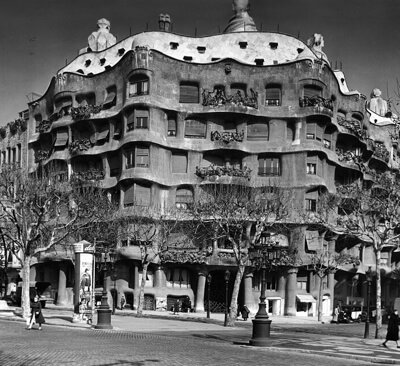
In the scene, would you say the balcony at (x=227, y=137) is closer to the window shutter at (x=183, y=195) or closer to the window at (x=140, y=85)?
the window shutter at (x=183, y=195)

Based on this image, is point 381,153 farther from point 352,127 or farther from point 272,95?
point 272,95

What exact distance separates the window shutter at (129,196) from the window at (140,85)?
910 centimetres

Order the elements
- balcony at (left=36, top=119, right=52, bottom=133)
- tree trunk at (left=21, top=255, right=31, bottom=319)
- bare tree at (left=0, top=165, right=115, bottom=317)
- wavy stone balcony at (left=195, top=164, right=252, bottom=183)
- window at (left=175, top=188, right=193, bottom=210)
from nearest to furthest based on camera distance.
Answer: tree trunk at (left=21, top=255, right=31, bottom=319) < bare tree at (left=0, top=165, right=115, bottom=317) < wavy stone balcony at (left=195, top=164, right=252, bottom=183) < window at (left=175, top=188, right=193, bottom=210) < balcony at (left=36, top=119, right=52, bottom=133)

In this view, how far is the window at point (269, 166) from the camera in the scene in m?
64.8

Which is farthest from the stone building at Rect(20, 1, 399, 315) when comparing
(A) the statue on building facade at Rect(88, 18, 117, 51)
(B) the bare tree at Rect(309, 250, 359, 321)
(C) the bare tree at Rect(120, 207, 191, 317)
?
(A) the statue on building facade at Rect(88, 18, 117, 51)

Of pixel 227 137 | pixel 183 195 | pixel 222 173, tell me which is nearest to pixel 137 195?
pixel 183 195

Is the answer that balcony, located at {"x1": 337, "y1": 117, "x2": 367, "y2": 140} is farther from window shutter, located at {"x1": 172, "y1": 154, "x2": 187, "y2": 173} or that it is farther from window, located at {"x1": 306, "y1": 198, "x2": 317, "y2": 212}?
window shutter, located at {"x1": 172, "y1": 154, "x2": 187, "y2": 173}

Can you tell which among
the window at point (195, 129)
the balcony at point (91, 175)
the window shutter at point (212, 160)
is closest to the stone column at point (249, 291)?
the window shutter at point (212, 160)

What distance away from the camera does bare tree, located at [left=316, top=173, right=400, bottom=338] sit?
35938 mm

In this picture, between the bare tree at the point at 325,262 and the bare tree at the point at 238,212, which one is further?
the bare tree at the point at 325,262

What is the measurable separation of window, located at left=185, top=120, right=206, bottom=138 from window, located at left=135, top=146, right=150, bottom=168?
5.01 m

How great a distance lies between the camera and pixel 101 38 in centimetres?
7769

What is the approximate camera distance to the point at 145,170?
204 ft

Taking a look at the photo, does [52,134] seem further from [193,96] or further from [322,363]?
[322,363]
